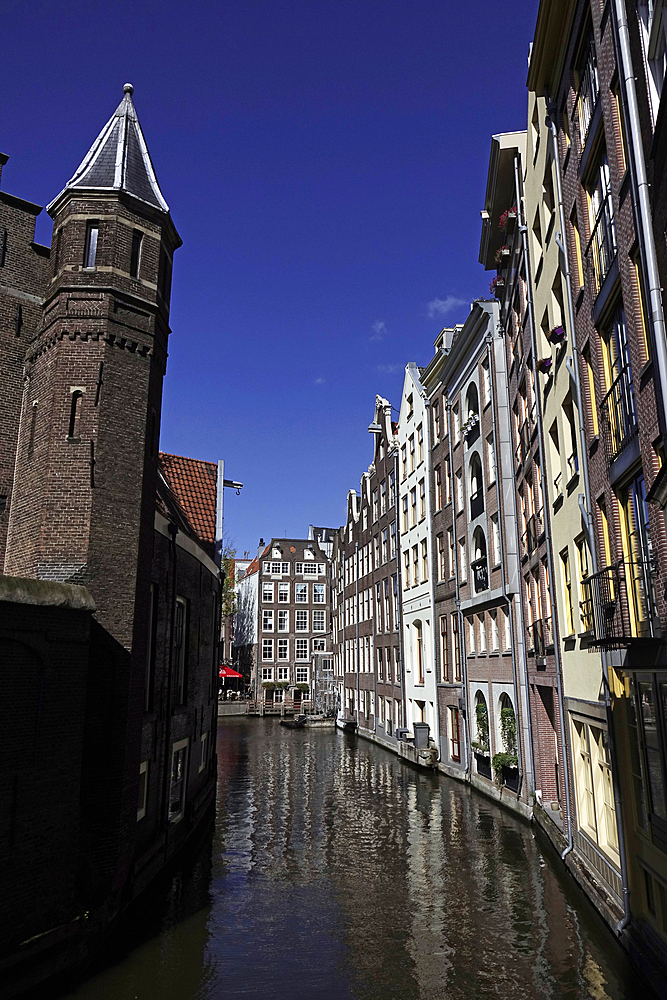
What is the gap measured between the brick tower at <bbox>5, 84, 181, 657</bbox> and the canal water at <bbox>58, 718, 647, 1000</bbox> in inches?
190

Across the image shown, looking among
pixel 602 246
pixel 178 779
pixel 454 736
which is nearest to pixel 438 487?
pixel 454 736

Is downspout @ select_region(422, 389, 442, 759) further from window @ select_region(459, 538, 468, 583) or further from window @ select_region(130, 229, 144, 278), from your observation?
window @ select_region(130, 229, 144, 278)

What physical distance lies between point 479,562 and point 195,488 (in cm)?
1113

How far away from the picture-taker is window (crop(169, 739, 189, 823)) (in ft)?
56.5

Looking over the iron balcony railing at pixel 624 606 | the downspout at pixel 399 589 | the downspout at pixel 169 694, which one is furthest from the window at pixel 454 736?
the iron balcony railing at pixel 624 606

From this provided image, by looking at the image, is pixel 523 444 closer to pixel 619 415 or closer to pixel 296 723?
pixel 619 415

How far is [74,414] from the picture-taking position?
12.7 meters

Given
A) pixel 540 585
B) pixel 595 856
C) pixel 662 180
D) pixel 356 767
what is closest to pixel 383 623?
pixel 356 767

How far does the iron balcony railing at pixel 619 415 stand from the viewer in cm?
1125

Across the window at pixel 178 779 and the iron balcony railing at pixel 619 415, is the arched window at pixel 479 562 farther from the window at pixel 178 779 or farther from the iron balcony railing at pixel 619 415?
the iron balcony railing at pixel 619 415

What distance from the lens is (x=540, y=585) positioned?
786 inches

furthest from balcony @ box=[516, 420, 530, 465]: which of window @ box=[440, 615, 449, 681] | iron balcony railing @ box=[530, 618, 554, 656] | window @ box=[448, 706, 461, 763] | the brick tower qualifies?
window @ box=[448, 706, 461, 763]

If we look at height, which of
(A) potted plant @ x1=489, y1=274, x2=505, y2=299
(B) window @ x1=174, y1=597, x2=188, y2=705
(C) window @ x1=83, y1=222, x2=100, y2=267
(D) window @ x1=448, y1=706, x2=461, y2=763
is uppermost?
(A) potted plant @ x1=489, y1=274, x2=505, y2=299

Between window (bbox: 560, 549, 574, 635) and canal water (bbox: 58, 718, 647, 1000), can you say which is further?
window (bbox: 560, 549, 574, 635)
